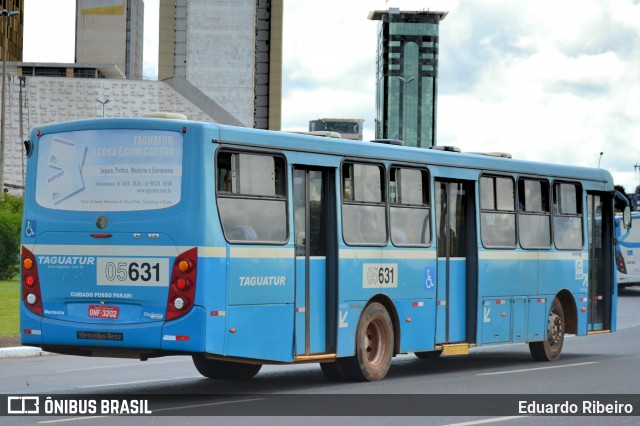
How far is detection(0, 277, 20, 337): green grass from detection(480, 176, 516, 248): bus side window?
31.6 ft

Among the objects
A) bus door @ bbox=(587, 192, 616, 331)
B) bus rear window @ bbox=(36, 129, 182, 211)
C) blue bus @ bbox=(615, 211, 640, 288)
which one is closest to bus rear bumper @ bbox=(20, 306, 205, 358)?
bus rear window @ bbox=(36, 129, 182, 211)

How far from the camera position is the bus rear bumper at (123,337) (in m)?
12.9

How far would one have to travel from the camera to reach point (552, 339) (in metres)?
20.2

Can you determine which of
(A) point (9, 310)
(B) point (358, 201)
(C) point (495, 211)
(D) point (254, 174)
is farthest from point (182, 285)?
(A) point (9, 310)

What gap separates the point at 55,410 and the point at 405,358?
901cm

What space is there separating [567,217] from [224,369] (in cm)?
709

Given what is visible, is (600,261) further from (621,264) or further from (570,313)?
(621,264)

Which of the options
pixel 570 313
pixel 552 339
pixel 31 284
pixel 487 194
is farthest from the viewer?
pixel 570 313

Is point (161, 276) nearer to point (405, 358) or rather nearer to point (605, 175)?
point (405, 358)

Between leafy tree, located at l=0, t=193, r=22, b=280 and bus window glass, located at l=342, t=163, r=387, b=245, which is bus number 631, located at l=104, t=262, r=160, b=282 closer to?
bus window glass, located at l=342, t=163, r=387, b=245

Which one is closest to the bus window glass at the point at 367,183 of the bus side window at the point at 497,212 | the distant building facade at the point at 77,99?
the bus side window at the point at 497,212

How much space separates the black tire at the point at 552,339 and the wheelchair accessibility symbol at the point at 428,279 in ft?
11.2

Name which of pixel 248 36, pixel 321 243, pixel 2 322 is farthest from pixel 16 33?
pixel 321 243

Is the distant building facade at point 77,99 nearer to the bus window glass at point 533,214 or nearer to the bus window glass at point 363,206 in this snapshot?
the bus window glass at point 533,214
